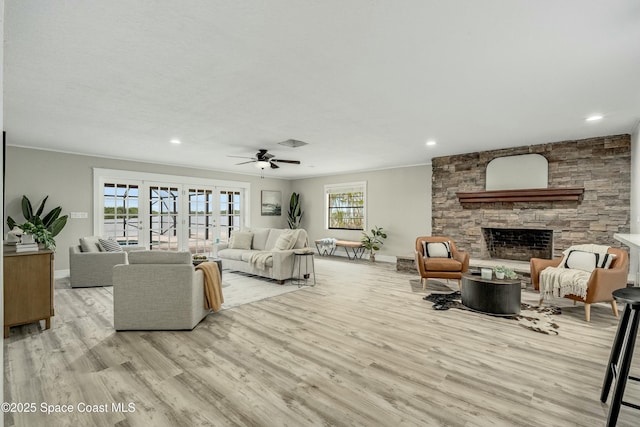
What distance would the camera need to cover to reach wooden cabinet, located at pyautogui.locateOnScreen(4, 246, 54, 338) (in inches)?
124

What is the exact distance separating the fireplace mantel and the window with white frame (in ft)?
9.40

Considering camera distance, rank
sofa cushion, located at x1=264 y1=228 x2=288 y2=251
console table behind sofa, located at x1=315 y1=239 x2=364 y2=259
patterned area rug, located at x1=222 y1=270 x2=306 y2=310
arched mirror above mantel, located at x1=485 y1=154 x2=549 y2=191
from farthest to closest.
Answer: console table behind sofa, located at x1=315 y1=239 x2=364 y2=259 < sofa cushion, located at x1=264 y1=228 x2=288 y2=251 < arched mirror above mantel, located at x1=485 y1=154 x2=549 y2=191 < patterned area rug, located at x1=222 y1=270 x2=306 y2=310

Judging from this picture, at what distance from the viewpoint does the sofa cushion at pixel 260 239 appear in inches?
261

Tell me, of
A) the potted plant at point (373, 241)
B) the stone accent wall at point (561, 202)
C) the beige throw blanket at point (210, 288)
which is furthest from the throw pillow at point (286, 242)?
the stone accent wall at point (561, 202)

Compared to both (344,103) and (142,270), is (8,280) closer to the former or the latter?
(142,270)

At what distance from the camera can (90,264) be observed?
17.1 feet

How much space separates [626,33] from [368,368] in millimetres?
3000

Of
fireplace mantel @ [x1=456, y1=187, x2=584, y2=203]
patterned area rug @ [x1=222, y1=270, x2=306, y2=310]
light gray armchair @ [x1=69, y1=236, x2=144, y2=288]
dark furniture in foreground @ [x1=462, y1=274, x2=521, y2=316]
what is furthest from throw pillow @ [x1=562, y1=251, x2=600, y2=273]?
light gray armchair @ [x1=69, y1=236, x2=144, y2=288]

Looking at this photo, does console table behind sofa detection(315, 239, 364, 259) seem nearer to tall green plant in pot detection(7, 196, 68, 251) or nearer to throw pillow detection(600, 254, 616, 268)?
throw pillow detection(600, 254, 616, 268)

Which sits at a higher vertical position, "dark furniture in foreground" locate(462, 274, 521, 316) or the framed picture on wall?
the framed picture on wall

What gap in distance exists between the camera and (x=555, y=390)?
234 cm

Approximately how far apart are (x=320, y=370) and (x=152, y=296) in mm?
1931

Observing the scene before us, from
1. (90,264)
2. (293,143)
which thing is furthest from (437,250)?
(90,264)

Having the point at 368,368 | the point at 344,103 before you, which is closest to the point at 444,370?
the point at 368,368
